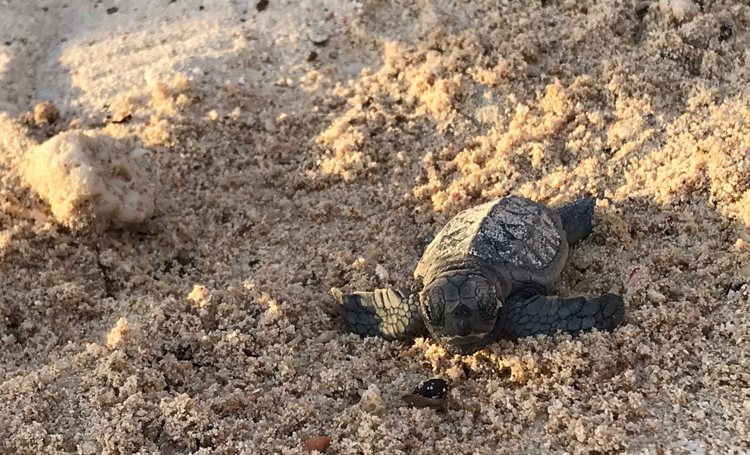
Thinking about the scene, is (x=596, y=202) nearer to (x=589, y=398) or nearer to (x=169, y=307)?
(x=589, y=398)

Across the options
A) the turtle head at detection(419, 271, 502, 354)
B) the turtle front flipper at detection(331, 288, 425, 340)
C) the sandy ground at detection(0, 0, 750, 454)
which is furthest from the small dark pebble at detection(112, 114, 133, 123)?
the turtle head at detection(419, 271, 502, 354)

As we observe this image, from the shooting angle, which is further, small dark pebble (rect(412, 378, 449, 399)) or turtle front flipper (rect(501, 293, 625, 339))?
turtle front flipper (rect(501, 293, 625, 339))

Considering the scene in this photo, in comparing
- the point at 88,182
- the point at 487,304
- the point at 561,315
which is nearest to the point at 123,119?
the point at 88,182

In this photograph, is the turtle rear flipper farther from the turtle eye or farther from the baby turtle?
the baby turtle

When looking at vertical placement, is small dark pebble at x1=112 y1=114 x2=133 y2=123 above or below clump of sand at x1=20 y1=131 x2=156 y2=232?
below

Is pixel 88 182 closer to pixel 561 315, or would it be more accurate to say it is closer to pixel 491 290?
pixel 491 290

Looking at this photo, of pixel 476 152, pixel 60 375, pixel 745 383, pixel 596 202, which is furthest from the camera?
pixel 476 152

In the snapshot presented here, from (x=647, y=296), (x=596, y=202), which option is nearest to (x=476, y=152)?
(x=596, y=202)
